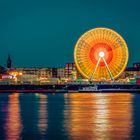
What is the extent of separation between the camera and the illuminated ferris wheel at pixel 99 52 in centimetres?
9875

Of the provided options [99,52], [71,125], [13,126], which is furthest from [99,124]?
[99,52]

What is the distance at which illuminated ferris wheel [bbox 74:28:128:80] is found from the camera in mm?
98750

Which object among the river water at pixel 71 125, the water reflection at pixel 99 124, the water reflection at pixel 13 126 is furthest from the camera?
the water reflection at pixel 99 124

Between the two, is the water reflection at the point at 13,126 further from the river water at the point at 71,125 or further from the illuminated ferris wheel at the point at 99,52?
the illuminated ferris wheel at the point at 99,52

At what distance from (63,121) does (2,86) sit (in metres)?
95.3

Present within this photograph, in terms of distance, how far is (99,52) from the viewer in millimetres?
100688

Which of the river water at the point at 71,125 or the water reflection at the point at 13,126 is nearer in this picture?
the water reflection at the point at 13,126

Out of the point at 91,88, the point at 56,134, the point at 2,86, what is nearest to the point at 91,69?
the point at 91,88

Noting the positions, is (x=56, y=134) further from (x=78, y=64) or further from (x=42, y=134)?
(x=78, y=64)

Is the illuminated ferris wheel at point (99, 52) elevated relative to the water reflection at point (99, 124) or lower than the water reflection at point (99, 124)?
elevated

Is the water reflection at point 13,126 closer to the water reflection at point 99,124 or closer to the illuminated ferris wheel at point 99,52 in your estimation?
the water reflection at point 99,124

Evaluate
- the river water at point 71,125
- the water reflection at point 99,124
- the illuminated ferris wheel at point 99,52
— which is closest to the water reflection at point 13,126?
the river water at point 71,125

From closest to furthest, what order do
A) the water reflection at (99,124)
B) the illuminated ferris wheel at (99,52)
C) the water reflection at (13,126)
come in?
the water reflection at (13,126) → the water reflection at (99,124) → the illuminated ferris wheel at (99,52)

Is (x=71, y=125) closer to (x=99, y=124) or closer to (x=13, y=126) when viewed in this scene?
(x=99, y=124)
